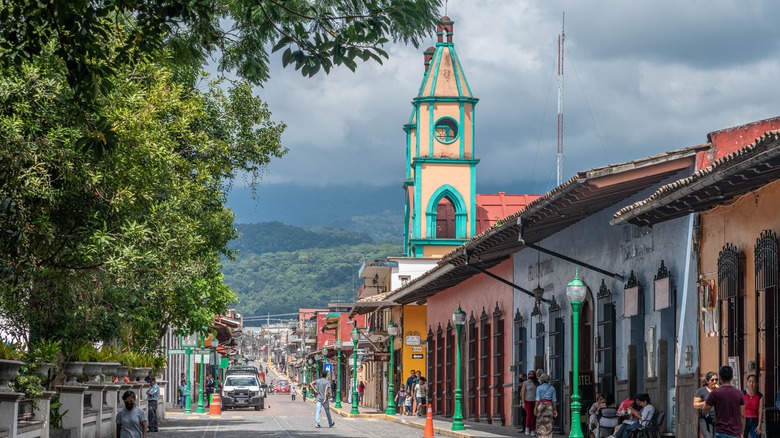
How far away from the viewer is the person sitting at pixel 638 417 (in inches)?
802

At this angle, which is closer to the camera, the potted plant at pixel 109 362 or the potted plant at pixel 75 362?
the potted plant at pixel 75 362

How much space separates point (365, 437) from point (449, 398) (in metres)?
14.7

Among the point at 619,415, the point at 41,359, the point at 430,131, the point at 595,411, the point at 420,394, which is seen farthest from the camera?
the point at 430,131

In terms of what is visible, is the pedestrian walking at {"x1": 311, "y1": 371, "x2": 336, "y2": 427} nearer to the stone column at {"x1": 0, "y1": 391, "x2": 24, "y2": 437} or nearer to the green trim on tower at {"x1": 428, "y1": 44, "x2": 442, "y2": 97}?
the stone column at {"x1": 0, "y1": 391, "x2": 24, "y2": 437}

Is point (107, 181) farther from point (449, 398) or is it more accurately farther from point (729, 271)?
point (449, 398)

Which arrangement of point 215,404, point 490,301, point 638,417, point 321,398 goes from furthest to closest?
point 215,404 < point 321,398 < point 490,301 < point 638,417

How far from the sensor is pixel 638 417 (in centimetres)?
2062

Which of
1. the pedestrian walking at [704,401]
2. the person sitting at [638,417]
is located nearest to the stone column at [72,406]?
the person sitting at [638,417]

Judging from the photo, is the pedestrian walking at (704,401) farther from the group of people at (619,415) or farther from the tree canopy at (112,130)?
the tree canopy at (112,130)

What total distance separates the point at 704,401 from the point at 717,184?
109 inches

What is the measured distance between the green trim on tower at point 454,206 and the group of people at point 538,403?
33.1 meters

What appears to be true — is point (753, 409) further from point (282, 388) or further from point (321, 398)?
point (282, 388)

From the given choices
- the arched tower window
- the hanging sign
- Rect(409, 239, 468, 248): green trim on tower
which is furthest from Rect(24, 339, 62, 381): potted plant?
the arched tower window

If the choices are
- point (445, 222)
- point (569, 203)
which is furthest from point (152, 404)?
point (445, 222)
